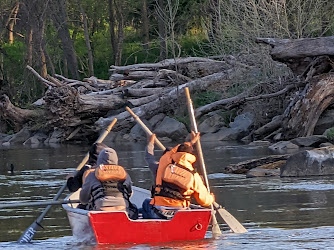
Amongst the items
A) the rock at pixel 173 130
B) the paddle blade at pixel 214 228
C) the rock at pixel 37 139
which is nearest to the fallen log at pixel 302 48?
the rock at pixel 173 130

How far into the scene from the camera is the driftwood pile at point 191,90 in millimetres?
27672

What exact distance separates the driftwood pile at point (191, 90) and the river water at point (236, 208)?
2.72 metres

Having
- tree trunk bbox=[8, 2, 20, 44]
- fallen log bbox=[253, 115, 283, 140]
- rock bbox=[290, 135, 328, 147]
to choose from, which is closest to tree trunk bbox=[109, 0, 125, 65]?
tree trunk bbox=[8, 2, 20, 44]

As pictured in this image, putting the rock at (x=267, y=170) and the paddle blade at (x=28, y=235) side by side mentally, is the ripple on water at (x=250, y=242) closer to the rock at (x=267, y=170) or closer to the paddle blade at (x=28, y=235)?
the paddle blade at (x=28, y=235)

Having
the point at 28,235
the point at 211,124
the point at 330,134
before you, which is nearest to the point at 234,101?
the point at 211,124

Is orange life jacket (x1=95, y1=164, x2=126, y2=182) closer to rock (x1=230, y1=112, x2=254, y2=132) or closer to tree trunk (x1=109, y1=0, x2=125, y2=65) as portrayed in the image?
rock (x1=230, y1=112, x2=254, y2=132)

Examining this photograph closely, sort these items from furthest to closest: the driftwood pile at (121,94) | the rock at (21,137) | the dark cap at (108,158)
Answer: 1. the rock at (21,137)
2. the driftwood pile at (121,94)
3. the dark cap at (108,158)

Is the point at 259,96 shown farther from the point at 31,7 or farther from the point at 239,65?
the point at 31,7

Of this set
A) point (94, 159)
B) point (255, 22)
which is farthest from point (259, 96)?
point (94, 159)

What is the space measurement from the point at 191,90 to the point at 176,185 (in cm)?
2463

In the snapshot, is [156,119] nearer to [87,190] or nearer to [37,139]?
[37,139]

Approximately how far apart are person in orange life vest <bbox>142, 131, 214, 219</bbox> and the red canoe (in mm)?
295

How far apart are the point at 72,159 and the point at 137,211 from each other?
16391 mm

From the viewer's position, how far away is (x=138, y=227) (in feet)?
39.1
